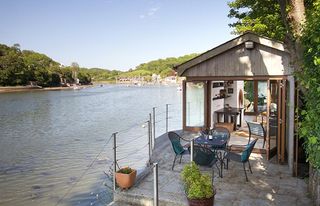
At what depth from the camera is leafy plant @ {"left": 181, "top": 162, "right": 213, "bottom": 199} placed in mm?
4594

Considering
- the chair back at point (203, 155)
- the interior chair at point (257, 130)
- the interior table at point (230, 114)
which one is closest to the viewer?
the chair back at point (203, 155)

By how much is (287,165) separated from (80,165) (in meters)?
7.60

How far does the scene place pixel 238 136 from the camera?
32.5ft

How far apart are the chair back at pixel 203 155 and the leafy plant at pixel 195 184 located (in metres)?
1.34

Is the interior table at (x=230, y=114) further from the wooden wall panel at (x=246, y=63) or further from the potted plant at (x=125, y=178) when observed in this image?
the potted plant at (x=125, y=178)

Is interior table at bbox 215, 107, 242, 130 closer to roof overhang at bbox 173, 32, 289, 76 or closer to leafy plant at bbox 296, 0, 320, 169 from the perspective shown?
roof overhang at bbox 173, 32, 289, 76

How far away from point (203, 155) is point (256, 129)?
3.32m

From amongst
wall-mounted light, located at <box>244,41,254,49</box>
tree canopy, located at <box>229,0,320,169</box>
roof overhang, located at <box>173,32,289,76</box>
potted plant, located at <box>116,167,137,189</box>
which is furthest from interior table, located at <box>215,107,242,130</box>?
potted plant, located at <box>116,167,137,189</box>

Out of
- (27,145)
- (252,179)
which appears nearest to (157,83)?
(27,145)

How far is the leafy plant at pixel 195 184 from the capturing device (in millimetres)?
4594

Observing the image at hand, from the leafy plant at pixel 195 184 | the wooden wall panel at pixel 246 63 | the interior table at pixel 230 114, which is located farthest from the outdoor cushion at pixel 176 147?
the interior table at pixel 230 114

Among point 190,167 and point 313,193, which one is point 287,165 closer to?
point 313,193

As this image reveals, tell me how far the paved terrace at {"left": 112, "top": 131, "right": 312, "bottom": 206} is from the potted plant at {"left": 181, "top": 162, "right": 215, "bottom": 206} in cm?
60

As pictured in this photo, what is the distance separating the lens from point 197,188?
459 cm
